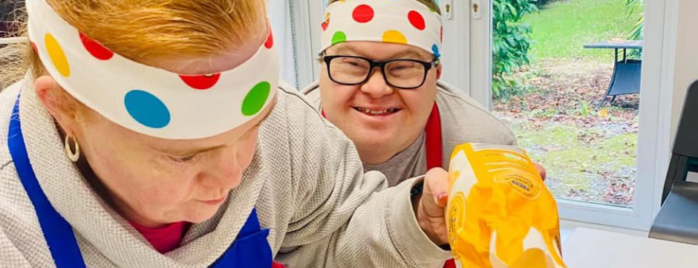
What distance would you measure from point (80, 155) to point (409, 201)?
436 mm

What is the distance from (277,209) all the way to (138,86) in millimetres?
372

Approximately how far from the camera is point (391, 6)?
127cm

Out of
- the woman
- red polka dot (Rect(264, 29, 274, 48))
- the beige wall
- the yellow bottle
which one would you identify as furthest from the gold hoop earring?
the beige wall

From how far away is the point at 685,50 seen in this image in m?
2.03

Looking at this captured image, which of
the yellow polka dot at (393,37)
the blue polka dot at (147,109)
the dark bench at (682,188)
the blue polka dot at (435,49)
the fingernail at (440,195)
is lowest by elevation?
the dark bench at (682,188)

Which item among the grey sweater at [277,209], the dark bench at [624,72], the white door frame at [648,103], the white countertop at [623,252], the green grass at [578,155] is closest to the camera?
the grey sweater at [277,209]

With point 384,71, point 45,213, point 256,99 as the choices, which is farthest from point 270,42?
point 384,71

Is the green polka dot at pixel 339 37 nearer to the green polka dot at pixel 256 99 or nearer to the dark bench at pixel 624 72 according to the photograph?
the green polka dot at pixel 256 99

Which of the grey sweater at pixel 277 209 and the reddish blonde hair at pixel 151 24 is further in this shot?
the grey sweater at pixel 277 209

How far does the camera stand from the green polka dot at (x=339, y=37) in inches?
50.1

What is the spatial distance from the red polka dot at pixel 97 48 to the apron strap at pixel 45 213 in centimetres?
17

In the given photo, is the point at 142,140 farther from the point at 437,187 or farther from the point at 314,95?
the point at 314,95

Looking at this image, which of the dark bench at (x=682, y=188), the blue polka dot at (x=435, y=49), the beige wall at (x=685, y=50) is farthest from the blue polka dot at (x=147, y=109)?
the beige wall at (x=685, y=50)

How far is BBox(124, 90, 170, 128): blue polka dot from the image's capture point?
55 cm
